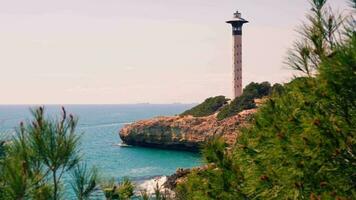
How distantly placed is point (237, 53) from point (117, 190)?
69.0m

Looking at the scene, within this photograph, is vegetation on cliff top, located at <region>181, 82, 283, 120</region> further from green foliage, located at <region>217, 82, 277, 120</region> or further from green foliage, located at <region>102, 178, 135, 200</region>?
green foliage, located at <region>102, 178, 135, 200</region>

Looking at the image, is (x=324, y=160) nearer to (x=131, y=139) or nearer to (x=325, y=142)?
(x=325, y=142)

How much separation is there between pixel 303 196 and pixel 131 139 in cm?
6831

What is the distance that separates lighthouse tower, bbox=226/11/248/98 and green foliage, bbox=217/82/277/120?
326 cm

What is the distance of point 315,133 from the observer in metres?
6.00

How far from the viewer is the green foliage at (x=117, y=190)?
652 cm

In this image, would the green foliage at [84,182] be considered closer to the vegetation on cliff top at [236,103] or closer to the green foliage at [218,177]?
the green foliage at [218,177]

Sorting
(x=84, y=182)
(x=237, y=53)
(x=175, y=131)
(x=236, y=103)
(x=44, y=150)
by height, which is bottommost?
(x=175, y=131)

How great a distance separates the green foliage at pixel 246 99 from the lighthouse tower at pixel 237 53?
128 inches

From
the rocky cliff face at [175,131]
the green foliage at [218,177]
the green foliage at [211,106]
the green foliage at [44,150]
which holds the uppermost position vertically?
the green foliage at [211,106]

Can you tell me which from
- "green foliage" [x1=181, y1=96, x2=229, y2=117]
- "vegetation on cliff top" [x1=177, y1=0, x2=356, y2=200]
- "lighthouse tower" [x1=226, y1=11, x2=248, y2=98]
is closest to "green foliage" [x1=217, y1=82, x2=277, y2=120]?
"lighthouse tower" [x1=226, y1=11, x2=248, y2=98]

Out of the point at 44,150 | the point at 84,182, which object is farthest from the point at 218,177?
the point at 44,150

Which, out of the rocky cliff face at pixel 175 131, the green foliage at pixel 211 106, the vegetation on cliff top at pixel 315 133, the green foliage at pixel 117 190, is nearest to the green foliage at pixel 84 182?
the green foliage at pixel 117 190

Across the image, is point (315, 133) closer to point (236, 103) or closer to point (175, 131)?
point (175, 131)
